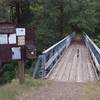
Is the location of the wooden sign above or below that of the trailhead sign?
above

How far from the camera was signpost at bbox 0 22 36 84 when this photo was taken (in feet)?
29.4

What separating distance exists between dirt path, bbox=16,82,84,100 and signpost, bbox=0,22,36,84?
82cm

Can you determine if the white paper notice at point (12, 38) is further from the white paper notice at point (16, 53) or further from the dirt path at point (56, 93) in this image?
the dirt path at point (56, 93)

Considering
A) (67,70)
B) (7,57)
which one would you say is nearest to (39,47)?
(67,70)

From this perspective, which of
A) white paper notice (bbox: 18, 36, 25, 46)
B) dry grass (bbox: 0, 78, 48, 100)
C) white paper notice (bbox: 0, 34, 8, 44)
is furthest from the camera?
white paper notice (bbox: 18, 36, 25, 46)

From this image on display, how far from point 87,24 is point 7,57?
33.9 metres

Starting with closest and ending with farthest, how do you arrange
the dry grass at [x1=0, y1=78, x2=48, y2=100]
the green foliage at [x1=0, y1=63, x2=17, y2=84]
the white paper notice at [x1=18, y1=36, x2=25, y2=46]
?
the dry grass at [x1=0, y1=78, x2=48, y2=100] → the white paper notice at [x1=18, y1=36, x2=25, y2=46] → the green foliage at [x1=0, y1=63, x2=17, y2=84]

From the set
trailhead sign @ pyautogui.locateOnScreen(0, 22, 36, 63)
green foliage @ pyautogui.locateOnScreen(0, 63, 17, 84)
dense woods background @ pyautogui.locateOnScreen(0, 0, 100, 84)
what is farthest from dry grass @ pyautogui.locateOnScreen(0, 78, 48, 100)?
dense woods background @ pyautogui.locateOnScreen(0, 0, 100, 84)

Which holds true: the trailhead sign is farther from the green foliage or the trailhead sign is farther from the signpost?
the green foliage

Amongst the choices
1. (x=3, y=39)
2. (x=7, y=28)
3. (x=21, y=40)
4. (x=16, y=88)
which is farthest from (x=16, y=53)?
(x=16, y=88)

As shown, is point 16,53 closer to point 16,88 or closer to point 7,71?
point 16,88

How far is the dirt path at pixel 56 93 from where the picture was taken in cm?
785

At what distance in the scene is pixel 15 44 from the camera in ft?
29.8

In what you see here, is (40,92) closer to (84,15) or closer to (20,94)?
(20,94)
